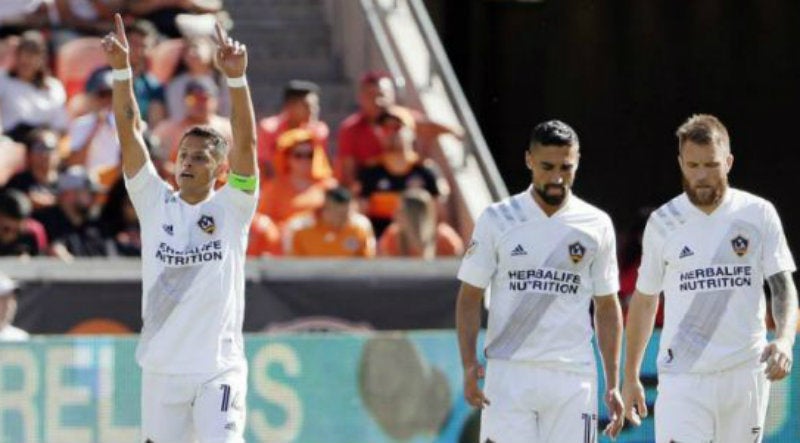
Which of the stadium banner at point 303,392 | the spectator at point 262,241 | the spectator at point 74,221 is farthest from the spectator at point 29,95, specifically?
the stadium banner at point 303,392

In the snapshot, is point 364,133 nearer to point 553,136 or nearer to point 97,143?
point 97,143

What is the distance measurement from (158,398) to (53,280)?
4193 mm

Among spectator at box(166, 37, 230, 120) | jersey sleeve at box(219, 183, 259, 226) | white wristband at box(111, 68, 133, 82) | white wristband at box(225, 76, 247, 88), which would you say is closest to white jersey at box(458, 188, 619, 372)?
jersey sleeve at box(219, 183, 259, 226)

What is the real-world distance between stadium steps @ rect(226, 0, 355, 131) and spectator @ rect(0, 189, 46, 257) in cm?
425

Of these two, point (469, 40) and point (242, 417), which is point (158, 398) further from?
point (469, 40)

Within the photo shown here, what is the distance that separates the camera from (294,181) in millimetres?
16188

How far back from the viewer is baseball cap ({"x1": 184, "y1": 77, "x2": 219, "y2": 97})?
1633cm

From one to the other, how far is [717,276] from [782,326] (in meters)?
0.38

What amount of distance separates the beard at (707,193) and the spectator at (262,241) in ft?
20.5

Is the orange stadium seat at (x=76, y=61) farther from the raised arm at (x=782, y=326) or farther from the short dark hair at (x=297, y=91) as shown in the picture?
the raised arm at (x=782, y=326)

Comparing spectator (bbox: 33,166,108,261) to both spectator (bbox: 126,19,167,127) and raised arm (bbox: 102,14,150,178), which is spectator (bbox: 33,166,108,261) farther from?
raised arm (bbox: 102,14,150,178)

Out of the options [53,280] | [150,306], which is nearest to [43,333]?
[53,280]

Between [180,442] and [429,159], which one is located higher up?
[429,159]

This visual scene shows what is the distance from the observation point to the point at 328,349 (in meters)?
12.7
